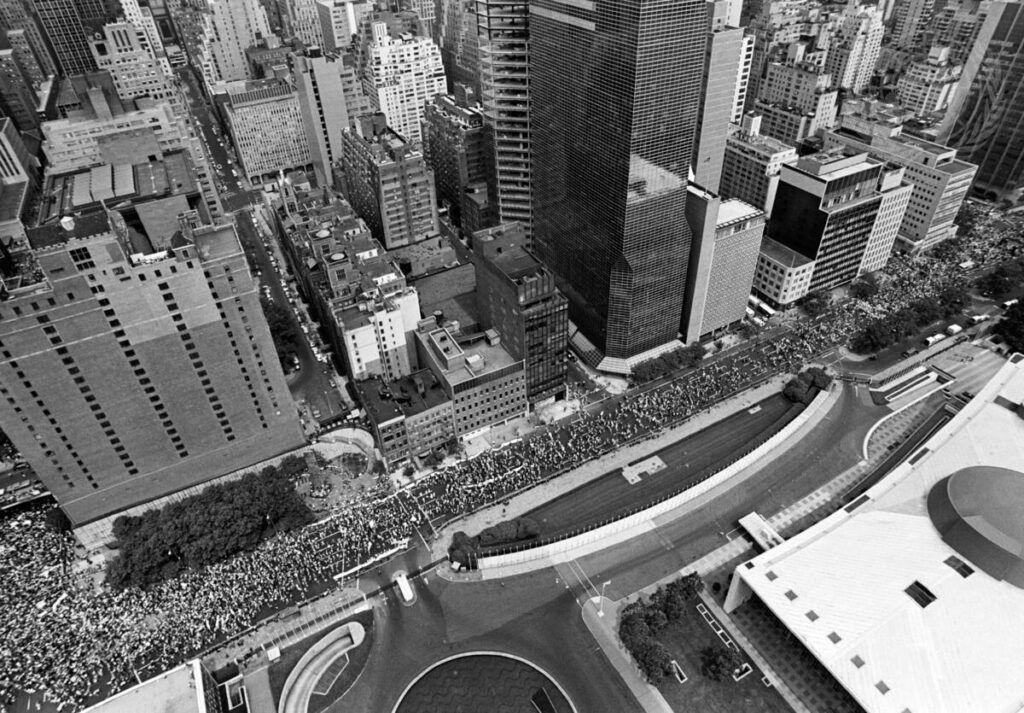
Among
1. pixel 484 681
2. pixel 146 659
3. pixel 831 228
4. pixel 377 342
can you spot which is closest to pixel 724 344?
pixel 831 228

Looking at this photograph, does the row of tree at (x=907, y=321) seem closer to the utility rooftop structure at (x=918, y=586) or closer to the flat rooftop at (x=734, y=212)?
the flat rooftop at (x=734, y=212)

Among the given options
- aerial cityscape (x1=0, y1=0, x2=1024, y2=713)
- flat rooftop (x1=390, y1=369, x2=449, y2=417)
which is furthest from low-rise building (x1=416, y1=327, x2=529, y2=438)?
flat rooftop (x1=390, y1=369, x2=449, y2=417)

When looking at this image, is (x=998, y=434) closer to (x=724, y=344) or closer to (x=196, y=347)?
(x=724, y=344)

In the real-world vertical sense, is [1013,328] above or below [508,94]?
below

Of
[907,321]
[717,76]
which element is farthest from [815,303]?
[717,76]

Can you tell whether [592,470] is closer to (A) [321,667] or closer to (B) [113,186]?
(A) [321,667]
